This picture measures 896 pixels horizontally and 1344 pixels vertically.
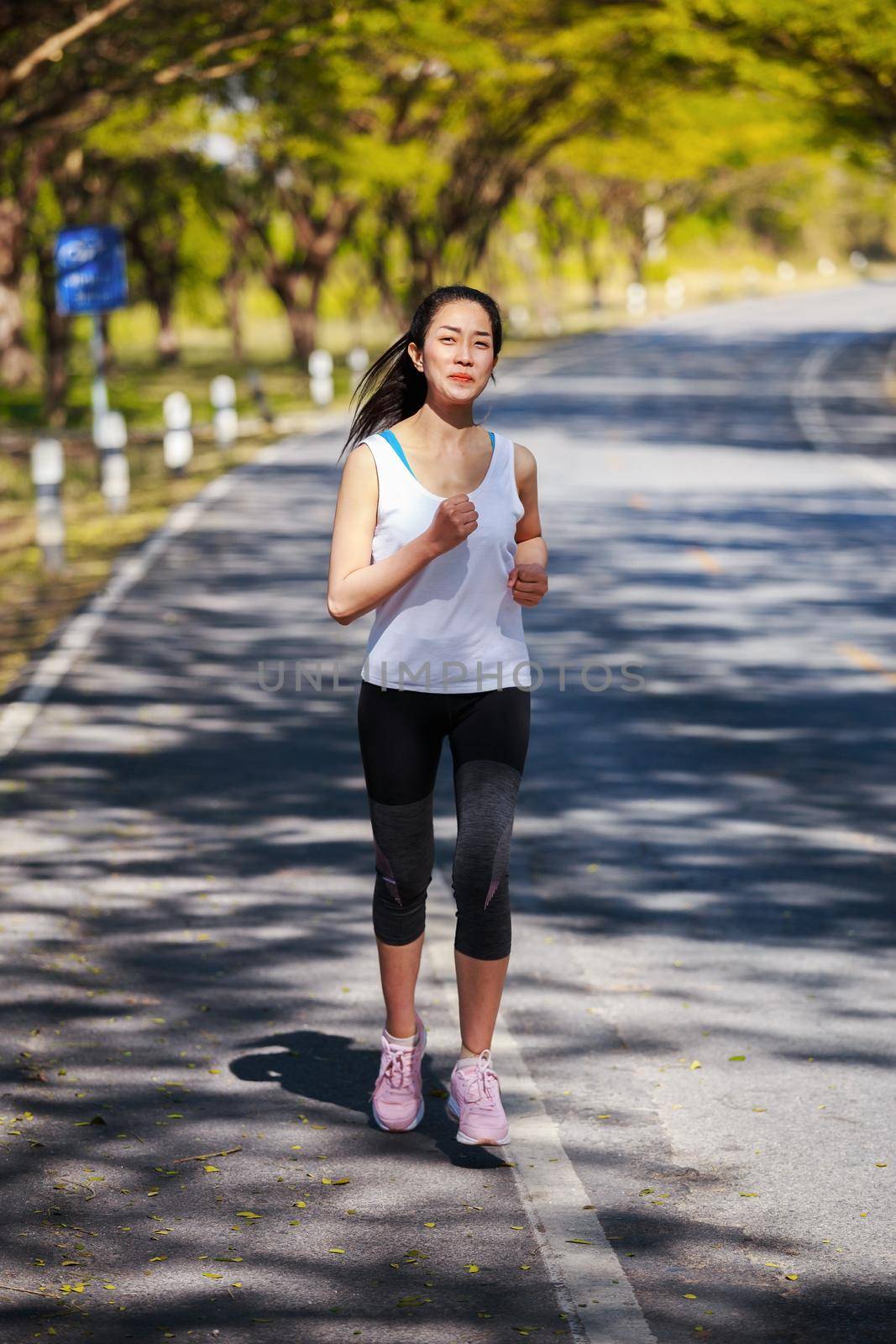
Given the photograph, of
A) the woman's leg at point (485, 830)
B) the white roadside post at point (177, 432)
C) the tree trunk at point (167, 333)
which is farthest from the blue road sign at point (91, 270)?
the tree trunk at point (167, 333)

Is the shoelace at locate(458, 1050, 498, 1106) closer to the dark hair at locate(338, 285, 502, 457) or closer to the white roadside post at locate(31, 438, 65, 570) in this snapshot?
the dark hair at locate(338, 285, 502, 457)

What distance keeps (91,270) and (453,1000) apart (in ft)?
54.7

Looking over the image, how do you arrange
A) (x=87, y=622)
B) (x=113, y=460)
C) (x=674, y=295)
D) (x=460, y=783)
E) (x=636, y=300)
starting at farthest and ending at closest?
1. (x=674, y=295)
2. (x=636, y=300)
3. (x=113, y=460)
4. (x=87, y=622)
5. (x=460, y=783)

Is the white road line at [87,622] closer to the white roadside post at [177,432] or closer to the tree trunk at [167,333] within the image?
the white roadside post at [177,432]

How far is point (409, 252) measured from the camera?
53312 millimetres

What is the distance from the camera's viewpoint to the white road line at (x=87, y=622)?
10.7 metres

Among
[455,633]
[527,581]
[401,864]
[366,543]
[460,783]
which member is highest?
[366,543]

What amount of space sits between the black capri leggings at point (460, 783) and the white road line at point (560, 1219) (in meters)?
0.50

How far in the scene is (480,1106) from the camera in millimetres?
4918

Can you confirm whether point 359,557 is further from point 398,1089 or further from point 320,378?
point 320,378

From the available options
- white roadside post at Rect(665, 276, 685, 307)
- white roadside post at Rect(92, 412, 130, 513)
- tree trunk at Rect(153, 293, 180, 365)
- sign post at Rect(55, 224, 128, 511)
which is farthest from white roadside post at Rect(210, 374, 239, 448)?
white roadside post at Rect(665, 276, 685, 307)

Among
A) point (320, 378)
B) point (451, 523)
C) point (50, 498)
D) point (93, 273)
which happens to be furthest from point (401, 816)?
point (320, 378)

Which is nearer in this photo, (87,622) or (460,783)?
(460,783)

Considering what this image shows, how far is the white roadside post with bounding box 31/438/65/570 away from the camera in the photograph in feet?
50.6
